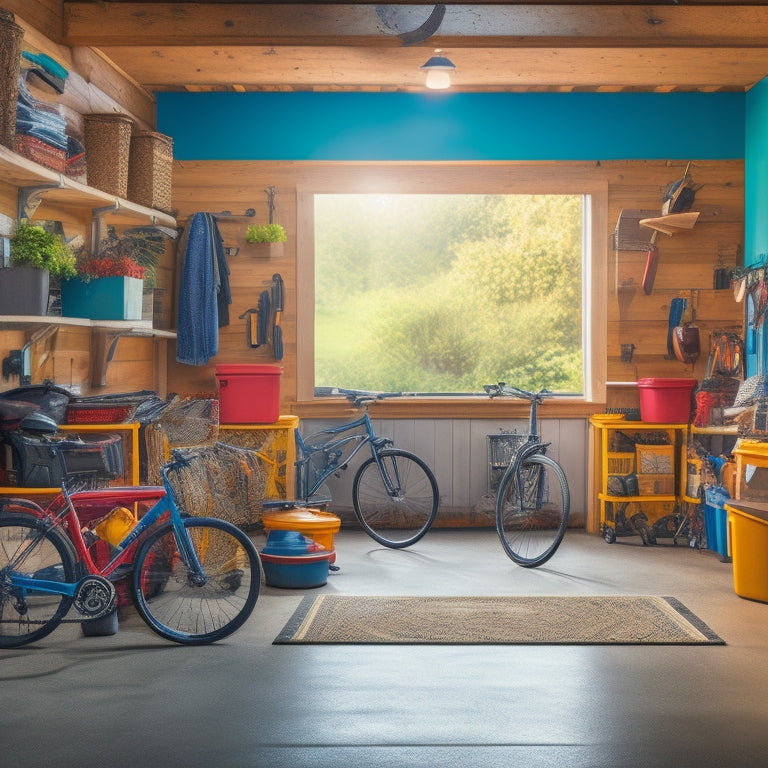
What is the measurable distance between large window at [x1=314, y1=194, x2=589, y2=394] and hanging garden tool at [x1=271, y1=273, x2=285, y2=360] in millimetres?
269

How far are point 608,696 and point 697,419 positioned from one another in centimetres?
360

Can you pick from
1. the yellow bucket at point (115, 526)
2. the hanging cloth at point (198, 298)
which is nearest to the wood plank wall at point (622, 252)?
the hanging cloth at point (198, 298)

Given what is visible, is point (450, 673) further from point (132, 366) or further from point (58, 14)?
point (58, 14)

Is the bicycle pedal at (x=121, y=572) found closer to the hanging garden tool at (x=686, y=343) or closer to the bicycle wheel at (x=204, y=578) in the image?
the bicycle wheel at (x=204, y=578)

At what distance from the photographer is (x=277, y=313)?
7.11m

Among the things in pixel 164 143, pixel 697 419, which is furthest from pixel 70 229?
pixel 697 419

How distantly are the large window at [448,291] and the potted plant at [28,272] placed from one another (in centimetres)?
302

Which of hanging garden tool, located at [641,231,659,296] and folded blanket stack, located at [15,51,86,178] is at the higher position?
folded blanket stack, located at [15,51,86,178]

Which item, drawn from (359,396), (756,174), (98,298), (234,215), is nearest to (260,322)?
(234,215)

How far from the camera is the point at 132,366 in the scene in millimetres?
6504

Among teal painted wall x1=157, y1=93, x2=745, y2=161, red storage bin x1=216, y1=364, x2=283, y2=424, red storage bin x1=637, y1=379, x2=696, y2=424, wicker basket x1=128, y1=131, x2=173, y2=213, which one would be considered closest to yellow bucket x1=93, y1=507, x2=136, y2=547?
red storage bin x1=216, y1=364, x2=283, y2=424

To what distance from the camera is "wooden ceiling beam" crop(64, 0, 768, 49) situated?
557cm

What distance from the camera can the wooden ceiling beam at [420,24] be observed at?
18.3 feet

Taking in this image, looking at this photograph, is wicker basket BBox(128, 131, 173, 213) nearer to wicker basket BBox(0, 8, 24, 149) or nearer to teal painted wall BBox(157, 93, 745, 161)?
teal painted wall BBox(157, 93, 745, 161)
